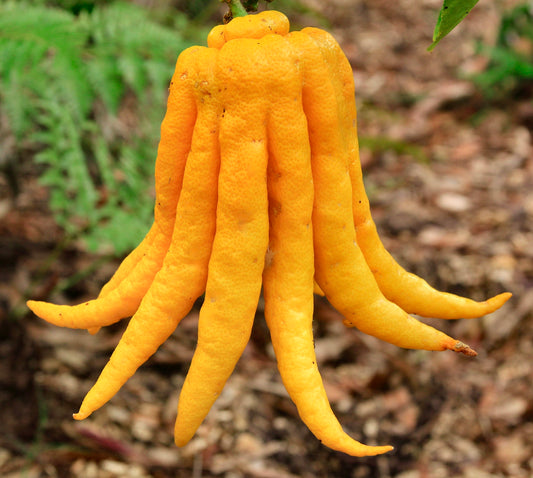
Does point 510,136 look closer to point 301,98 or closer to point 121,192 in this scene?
point 121,192

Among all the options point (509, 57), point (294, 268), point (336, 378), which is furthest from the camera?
point (509, 57)

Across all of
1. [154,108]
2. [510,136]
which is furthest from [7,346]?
[510,136]

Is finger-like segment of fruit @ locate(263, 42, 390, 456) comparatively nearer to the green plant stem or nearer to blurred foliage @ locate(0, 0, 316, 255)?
the green plant stem

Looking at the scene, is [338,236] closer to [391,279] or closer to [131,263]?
[391,279]

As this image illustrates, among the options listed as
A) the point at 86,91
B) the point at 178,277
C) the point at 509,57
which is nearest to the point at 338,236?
the point at 178,277

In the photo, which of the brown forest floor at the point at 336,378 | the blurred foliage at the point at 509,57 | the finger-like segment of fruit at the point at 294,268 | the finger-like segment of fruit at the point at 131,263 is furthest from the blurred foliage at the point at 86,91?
the blurred foliage at the point at 509,57

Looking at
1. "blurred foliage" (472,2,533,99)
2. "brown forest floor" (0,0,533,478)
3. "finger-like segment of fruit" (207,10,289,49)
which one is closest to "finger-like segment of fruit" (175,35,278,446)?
"finger-like segment of fruit" (207,10,289,49)
